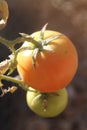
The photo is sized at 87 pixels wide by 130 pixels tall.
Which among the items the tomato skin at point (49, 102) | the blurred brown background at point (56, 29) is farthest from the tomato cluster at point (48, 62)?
the blurred brown background at point (56, 29)

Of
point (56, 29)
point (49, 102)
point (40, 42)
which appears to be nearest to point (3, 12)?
point (40, 42)

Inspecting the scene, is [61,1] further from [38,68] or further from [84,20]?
[38,68]

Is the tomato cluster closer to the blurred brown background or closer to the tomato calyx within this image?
the tomato calyx

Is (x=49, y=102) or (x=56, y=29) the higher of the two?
(x=49, y=102)

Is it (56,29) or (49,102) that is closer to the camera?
(49,102)

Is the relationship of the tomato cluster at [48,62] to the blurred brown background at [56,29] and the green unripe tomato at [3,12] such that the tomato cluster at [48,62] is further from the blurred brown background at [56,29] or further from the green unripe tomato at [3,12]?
the blurred brown background at [56,29]

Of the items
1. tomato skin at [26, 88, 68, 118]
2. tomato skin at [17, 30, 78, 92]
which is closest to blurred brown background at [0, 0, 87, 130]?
tomato skin at [26, 88, 68, 118]

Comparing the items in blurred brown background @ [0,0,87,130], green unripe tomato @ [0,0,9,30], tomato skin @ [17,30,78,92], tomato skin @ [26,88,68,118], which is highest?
green unripe tomato @ [0,0,9,30]

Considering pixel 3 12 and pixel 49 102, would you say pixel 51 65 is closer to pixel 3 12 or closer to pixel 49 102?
pixel 3 12
